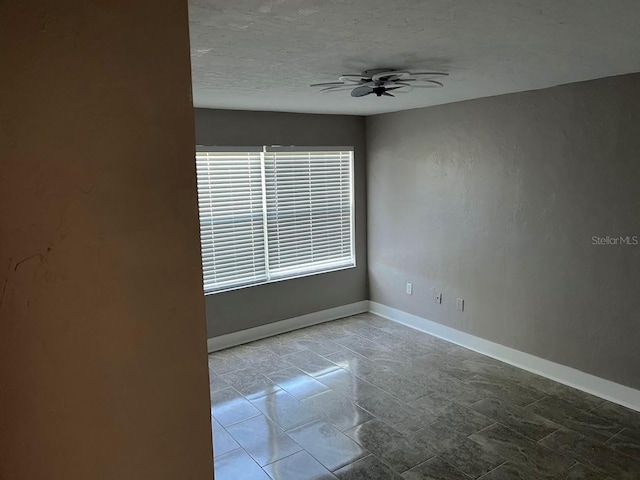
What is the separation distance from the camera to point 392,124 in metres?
5.13

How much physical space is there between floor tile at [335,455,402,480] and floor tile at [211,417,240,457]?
737mm

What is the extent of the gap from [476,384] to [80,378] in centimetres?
353

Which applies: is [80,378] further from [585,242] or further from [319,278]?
[319,278]

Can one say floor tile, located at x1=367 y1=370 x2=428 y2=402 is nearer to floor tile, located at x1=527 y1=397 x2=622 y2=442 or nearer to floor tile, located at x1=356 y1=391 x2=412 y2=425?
floor tile, located at x1=356 y1=391 x2=412 y2=425

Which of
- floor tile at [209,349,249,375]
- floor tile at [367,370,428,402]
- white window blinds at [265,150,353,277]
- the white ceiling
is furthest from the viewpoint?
white window blinds at [265,150,353,277]

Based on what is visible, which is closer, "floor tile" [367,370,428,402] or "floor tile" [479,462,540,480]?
"floor tile" [479,462,540,480]

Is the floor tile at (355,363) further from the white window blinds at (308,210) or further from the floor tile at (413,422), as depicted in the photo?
the white window blinds at (308,210)

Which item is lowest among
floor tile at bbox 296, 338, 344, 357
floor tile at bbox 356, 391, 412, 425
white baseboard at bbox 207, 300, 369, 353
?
floor tile at bbox 356, 391, 412, 425

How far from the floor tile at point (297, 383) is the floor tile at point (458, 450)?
3.17 feet

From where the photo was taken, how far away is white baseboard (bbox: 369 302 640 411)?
11.4ft

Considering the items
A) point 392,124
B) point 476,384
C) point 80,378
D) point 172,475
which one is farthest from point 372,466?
point 392,124

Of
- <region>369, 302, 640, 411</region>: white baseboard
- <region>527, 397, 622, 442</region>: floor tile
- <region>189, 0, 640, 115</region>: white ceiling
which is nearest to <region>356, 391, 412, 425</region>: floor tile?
<region>527, 397, 622, 442</region>: floor tile

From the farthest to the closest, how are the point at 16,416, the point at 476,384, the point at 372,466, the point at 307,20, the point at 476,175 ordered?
1. the point at 476,175
2. the point at 476,384
3. the point at 372,466
4. the point at 307,20
5. the point at 16,416

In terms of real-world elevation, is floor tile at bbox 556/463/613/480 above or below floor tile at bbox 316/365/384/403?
below
